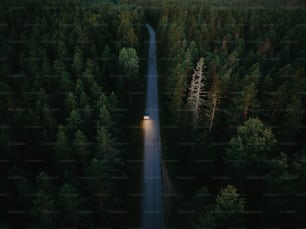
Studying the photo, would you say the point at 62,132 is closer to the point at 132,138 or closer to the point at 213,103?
the point at 132,138

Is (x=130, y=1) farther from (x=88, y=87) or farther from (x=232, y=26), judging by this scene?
(x=88, y=87)

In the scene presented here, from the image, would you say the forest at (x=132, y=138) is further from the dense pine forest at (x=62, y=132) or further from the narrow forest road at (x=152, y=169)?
the narrow forest road at (x=152, y=169)

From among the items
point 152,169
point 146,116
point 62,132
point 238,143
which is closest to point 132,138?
point 146,116

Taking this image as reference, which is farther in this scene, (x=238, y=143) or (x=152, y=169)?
(x=152, y=169)

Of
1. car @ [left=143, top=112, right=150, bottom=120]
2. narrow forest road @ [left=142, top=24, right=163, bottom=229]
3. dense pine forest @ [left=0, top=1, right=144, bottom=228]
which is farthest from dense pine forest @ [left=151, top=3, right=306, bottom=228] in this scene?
dense pine forest @ [left=0, top=1, right=144, bottom=228]

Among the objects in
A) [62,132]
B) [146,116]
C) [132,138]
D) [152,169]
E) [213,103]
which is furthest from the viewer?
[146,116]

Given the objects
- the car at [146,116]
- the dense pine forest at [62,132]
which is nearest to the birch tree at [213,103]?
the dense pine forest at [62,132]
